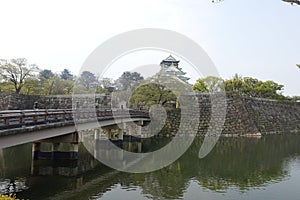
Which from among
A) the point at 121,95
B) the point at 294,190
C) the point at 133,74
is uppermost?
the point at 133,74

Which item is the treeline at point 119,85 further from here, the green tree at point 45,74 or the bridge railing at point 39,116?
the bridge railing at point 39,116

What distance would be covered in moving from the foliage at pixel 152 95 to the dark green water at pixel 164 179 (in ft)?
59.3

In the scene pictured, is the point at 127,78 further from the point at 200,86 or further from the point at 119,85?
the point at 200,86

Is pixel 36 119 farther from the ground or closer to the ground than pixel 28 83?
closer to the ground

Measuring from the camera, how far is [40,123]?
507 inches

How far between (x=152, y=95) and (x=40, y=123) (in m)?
27.6

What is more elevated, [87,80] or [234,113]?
[87,80]

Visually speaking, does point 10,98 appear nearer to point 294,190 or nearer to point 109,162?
point 109,162

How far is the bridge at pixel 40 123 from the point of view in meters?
10.3

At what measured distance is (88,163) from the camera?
63.9 feet

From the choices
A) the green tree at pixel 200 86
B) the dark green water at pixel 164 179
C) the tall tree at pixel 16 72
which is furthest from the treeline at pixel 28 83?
the dark green water at pixel 164 179

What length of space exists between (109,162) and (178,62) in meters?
44.1

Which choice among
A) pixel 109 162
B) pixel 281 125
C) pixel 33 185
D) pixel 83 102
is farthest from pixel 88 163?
pixel 281 125

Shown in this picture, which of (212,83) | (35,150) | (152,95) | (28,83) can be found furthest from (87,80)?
(35,150)
